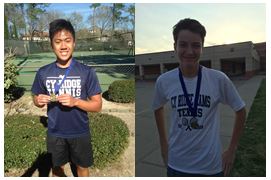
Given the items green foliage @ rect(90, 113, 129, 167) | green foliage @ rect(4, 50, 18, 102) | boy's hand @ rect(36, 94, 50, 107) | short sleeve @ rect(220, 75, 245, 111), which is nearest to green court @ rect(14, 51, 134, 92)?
green foliage @ rect(4, 50, 18, 102)

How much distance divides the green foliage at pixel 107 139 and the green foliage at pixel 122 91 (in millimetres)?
2591

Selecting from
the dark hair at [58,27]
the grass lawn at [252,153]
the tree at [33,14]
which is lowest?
the grass lawn at [252,153]

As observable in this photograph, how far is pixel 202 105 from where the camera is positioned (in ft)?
5.92

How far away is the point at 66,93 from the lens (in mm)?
2336

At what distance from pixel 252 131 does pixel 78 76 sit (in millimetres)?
3886

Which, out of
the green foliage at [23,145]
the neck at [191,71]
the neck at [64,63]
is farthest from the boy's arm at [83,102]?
the green foliage at [23,145]

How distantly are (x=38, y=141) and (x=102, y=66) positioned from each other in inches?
174

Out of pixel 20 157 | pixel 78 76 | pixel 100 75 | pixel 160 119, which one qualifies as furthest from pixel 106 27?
pixel 160 119

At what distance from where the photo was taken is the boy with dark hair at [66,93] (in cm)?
234

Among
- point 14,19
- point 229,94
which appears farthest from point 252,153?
point 14,19

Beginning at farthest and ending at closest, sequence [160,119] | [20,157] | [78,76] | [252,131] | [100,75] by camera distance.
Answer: [100,75] < [252,131] < [20,157] < [78,76] < [160,119]

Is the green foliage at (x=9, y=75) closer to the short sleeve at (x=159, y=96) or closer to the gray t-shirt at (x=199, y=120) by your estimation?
the short sleeve at (x=159, y=96)

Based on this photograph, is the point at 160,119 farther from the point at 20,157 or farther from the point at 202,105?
the point at 20,157

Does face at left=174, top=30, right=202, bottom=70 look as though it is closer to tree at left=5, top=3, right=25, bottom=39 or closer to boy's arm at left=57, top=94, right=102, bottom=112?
boy's arm at left=57, top=94, right=102, bottom=112
